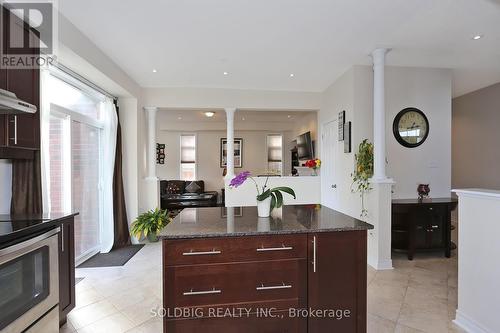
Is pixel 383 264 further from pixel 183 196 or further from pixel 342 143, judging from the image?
pixel 183 196

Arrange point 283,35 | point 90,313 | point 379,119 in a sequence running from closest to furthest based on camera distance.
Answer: point 90,313 < point 283,35 < point 379,119

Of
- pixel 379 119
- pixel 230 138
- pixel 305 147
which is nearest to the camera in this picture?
pixel 379 119

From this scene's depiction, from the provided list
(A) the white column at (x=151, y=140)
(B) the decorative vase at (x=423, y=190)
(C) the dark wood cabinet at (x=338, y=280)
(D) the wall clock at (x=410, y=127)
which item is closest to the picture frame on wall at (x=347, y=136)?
(D) the wall clock at (x=410, y=127)

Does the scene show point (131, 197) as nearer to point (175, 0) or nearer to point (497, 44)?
point (175, 0)

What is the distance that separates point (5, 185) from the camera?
85.0 inches

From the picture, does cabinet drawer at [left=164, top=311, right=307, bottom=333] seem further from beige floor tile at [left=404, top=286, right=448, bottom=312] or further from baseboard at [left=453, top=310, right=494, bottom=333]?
beige floor tile at [left=404, top=286, right=448, bottom=312]

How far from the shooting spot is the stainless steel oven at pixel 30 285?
4.81ft

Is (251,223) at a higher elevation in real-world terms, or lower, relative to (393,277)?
higher

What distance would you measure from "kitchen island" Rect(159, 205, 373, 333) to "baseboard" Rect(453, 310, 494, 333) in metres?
0.98

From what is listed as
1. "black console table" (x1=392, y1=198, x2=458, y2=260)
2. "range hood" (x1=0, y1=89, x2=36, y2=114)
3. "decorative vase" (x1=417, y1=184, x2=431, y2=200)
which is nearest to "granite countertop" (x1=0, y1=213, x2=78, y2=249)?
"range hood" (x1=0, y1=89, x2=36, y2=114)

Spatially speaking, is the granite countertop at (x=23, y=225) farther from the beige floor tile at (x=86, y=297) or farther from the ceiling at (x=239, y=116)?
the ceiling at (x=239, y=116)

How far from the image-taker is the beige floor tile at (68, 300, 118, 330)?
2.20m

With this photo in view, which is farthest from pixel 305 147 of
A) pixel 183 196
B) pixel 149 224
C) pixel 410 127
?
pixel 149 224

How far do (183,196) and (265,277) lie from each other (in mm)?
5098
